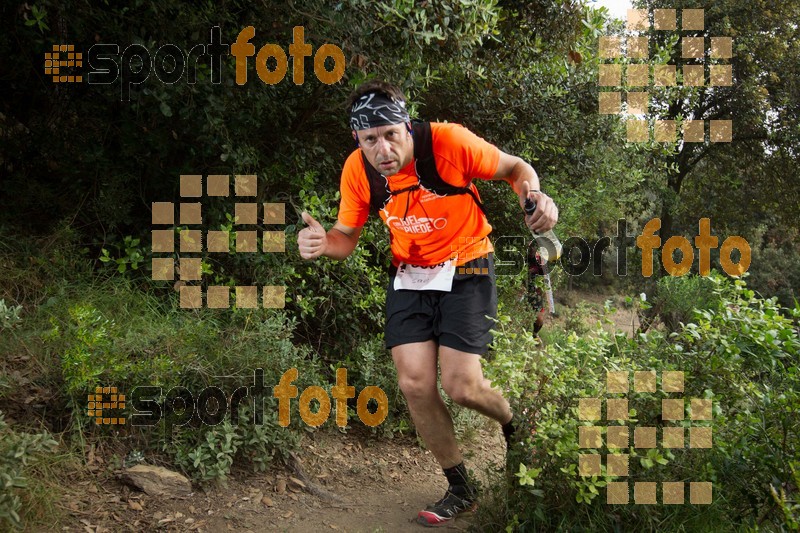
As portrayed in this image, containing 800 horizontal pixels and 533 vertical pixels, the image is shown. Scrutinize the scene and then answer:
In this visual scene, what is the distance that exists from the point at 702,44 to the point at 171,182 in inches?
506

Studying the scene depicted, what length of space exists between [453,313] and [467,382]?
1.31 ft

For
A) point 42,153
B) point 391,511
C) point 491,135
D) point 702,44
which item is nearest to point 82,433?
point 391,511

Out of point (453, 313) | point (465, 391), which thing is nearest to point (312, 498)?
point (465, 391)

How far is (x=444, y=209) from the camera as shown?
3945mm

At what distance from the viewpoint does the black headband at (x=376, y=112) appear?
387cm

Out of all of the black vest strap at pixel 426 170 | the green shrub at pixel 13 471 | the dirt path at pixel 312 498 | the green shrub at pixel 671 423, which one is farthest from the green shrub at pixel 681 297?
the green shrub at pixel 13 471

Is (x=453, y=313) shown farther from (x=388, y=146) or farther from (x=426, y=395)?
(x=388, y=146)

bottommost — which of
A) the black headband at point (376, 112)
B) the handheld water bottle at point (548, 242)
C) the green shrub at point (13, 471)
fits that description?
the green shrub at point (13, 471)

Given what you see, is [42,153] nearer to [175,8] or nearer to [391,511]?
[175,8]

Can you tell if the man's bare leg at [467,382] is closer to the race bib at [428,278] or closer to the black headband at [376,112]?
the race bib at [428,278]

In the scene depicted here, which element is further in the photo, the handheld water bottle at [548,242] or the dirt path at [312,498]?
the dirt path at [312,498]

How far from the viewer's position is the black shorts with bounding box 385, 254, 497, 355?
386 centimetres

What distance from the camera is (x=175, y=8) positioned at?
17.3ft

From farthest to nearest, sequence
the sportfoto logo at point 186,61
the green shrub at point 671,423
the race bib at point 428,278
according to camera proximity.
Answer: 1. the sportfoto logo at point 186,61
2. the race bib at point 428,278
3. the green shrub at point 671,423
